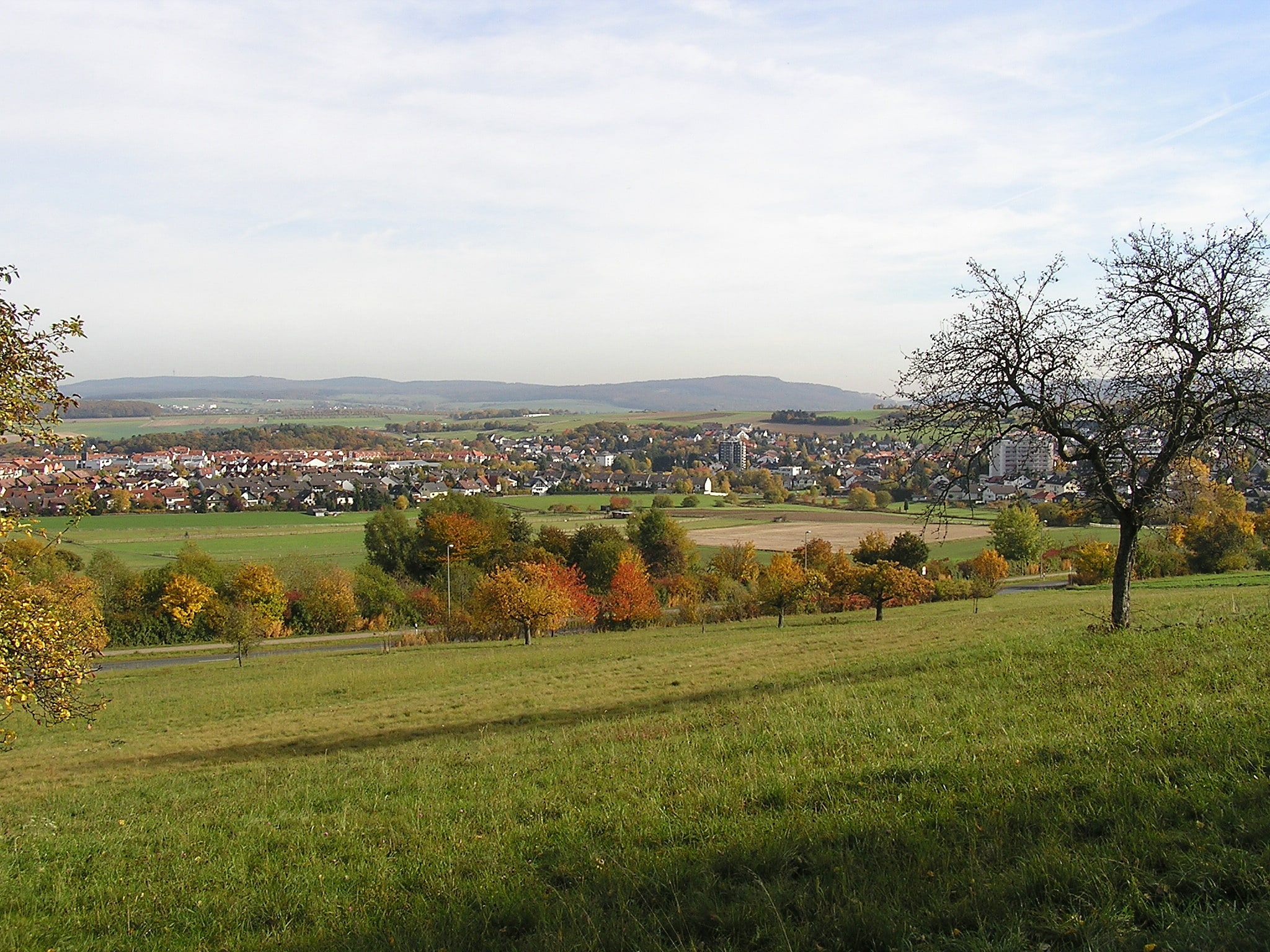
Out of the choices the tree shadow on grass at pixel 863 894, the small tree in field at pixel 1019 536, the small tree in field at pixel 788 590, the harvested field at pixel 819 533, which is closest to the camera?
the tree shadow on grass at pixel 863 894

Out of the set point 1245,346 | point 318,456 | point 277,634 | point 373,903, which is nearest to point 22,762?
point 373,903

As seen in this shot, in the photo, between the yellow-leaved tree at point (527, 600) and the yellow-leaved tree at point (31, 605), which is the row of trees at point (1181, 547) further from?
the yellow-leaved tree at point (31, 605)

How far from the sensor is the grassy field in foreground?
16.1ft

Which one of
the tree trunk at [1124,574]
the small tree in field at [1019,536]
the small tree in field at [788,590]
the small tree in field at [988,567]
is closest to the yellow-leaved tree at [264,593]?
the small tree in field at [788,590]

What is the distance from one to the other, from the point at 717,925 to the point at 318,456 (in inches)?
6526

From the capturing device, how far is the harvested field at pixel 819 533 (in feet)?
257

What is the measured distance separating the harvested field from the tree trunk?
190ft

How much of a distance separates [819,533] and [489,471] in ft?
275

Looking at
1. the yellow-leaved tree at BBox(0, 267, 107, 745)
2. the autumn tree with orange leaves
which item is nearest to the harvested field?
the autumn tree with orange leaves

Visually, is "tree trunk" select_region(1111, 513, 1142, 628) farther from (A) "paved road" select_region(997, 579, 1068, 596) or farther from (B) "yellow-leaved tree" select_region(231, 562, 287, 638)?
(B) "yellow-leaved tree" select_region(231, 562, 287, 638)

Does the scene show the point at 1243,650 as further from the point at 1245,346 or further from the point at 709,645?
the point at 709,645

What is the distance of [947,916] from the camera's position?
477 cm

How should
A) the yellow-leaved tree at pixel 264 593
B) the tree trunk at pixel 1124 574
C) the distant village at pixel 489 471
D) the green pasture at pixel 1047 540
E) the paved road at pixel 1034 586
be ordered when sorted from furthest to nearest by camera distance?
the distant village at pixel 489 471, the green pasture at pixel 1047 540, the yellow-leaved tree at pixel 264 593, the paved road at pixel 1034 586, the tree trunk at pixel 1124 574

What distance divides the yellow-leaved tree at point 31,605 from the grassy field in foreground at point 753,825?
5.58 feet
